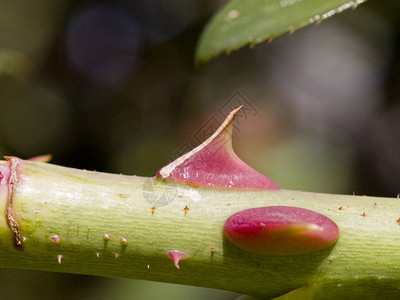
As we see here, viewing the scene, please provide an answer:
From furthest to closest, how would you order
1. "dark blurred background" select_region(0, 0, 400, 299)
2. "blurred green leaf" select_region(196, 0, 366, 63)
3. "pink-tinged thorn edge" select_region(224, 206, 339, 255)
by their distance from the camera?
1. "dark blurred background" select_region(0, 0, 400, 299)
2. "blurred green leaf" select_region(196, 0, 366, 63)
3. "pink-tinged thorn edge" select_region(224, 206, 339, 255)

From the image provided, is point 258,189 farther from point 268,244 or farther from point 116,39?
point 116,39

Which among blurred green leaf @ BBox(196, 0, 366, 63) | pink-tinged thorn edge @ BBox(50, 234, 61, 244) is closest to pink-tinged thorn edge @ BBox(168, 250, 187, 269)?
pink-tinged thorn edge @ BBox(50, 234, 61, 244)

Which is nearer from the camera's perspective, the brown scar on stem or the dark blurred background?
the brown scar on stem

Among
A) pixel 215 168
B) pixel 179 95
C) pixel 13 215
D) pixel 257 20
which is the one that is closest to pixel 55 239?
pixel 13 215

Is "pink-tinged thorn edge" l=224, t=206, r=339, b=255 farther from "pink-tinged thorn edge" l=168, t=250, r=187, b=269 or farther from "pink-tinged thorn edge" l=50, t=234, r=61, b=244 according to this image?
"pink-tinged thorn edge" l=50, t=234, r=61, b=244

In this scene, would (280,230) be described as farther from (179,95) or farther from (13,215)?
(179,95)

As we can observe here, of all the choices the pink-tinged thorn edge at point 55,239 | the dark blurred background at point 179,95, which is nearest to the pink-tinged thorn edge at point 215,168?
the pink-tinged thorn edge at point 55,239

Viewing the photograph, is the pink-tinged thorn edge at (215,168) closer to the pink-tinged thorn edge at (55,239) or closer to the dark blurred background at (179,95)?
the pink-tinged thorn edge at (55,239)
